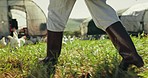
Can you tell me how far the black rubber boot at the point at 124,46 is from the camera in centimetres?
185

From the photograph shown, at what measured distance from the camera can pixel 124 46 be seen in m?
1.88

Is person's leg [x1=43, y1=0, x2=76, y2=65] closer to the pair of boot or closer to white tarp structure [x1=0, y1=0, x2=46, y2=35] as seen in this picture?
the pair of boot

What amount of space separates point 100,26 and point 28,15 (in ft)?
52.9

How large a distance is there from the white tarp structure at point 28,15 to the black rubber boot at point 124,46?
1478 centimetres

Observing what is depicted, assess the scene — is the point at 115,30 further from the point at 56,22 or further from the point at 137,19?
the point at 137,19

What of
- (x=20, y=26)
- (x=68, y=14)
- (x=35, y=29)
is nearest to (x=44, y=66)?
(x=68, y=14)

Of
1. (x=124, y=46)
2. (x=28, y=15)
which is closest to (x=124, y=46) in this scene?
(x=124, y=46)

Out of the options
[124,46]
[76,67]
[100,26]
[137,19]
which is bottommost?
[137,19]

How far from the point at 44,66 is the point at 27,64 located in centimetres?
21

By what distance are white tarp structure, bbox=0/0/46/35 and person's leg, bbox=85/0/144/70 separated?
14696 mm

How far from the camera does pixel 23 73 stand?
→ 210 centimetres

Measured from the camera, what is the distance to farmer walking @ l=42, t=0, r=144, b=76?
6.14 feet

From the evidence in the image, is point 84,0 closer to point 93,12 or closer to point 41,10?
point 93,12

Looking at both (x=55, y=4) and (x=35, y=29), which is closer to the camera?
(x=55, y=4)
